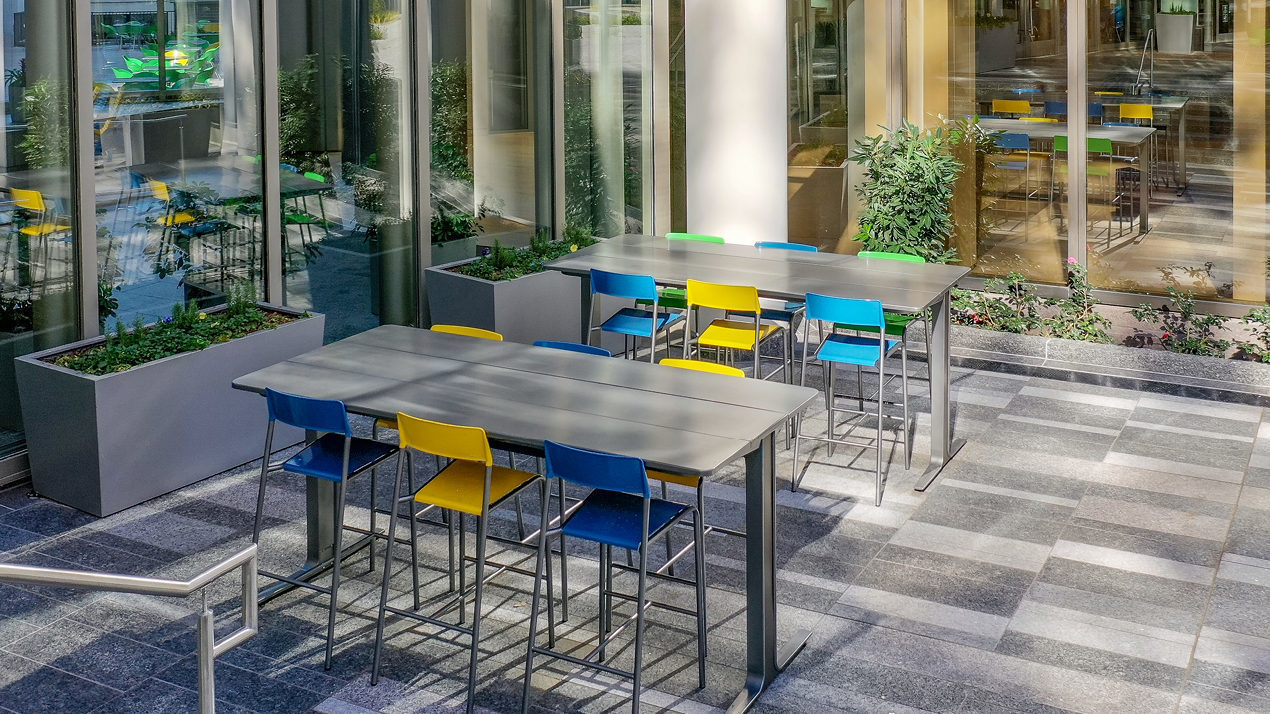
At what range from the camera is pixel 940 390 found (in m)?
6.62

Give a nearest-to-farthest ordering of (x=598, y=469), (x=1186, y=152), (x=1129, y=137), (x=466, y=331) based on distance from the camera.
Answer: (x=598, y=469) → (x=466, y=331) → (x=1186, y=152) → (x=1129, y=137)

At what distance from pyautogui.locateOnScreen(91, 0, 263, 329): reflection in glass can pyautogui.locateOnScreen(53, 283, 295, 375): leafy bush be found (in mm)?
213

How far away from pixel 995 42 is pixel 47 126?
634 centimetres

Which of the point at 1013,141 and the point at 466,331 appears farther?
the point at 1013,141

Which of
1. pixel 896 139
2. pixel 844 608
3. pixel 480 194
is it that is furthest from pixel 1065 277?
pixel 844 608

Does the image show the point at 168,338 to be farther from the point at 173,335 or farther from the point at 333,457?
the point at 333,457

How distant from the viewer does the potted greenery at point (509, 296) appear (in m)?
8.02

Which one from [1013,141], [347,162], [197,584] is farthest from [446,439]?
[1013,141]

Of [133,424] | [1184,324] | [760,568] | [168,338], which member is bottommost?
[760,568]

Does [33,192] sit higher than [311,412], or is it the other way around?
[33,192]

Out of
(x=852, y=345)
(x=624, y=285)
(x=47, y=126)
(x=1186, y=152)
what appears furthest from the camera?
(x=1186, y=152)

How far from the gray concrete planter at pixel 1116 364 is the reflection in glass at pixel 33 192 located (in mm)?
5332

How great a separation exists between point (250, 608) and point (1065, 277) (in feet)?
25.1

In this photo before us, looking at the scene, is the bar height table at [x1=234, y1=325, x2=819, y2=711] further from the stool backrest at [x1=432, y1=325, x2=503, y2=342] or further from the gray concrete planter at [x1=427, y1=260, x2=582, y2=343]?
the gray concrete planter at [x1=427, y1=260, x2=582, y2=343]
